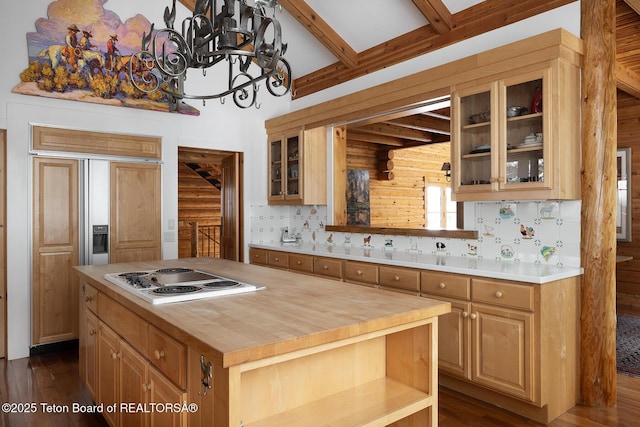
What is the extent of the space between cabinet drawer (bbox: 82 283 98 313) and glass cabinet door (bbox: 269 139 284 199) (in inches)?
108

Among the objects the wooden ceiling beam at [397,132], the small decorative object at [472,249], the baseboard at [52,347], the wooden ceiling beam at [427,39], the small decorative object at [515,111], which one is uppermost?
the wooden ceiling beam at [427,39]

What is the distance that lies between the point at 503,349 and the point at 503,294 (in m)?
0.35

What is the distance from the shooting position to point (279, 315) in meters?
1.75

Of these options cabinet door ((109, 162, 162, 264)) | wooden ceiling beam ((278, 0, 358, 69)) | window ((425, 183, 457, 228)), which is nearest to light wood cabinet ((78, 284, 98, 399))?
cabinet door ((109, 162, 162, 264))

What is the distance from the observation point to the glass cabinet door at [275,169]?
550 centimetres

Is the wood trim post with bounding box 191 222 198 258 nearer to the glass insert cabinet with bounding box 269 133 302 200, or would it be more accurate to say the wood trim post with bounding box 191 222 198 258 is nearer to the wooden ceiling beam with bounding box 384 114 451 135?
the glass insert cabinet with bounding box 269 133 302 200

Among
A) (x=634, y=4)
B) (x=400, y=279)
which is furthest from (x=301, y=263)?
(x=634, y=4)

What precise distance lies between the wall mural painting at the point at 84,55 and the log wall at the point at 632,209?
5652 millimetres

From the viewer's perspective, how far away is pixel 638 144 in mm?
5672

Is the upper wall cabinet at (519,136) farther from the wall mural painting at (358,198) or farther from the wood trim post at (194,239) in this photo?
the wood trim post at (194,239)

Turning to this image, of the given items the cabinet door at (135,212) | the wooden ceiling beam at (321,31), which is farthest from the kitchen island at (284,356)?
the wooden ceiling beam at (321,31)

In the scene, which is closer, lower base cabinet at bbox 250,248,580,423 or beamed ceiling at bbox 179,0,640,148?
lower base cabinet at bbox 250,248,580,423

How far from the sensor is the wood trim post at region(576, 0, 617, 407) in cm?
296

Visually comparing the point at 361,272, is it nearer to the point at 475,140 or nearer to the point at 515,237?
the point at 515,237
